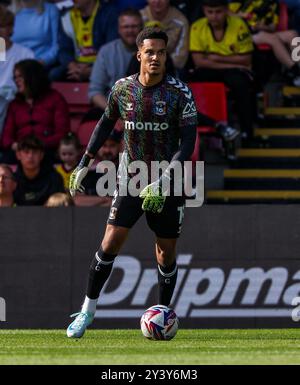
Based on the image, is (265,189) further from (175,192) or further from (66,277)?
(175,192)

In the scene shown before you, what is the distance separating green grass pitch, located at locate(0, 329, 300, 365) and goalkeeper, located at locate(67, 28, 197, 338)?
492mm

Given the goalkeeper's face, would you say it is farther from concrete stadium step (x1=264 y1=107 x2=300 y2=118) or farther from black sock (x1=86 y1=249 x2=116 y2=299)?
concrete stadium step (x1=264 y1=107 x2=300 y2=118)

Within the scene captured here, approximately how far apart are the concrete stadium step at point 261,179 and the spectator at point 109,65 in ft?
5.71

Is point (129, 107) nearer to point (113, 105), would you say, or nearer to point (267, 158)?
point (113, 105)

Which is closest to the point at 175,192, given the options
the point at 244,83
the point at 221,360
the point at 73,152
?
the point at 221,360

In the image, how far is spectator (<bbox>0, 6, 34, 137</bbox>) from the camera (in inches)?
655

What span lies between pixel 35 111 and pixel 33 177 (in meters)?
1.56

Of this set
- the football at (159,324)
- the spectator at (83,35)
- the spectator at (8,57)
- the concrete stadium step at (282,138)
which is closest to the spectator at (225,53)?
the concrete stadium step at (282,138)

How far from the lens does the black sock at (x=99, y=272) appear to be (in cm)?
1092

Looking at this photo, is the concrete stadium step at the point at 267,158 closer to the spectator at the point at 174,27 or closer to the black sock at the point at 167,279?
the spectator at the point at 174,27

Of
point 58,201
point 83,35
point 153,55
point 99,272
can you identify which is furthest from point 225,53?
point 99,272

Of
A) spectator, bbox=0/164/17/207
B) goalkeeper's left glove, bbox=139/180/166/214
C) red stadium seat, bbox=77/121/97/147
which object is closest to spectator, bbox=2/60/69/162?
red stadium seat, bbox=77/121/97/147
